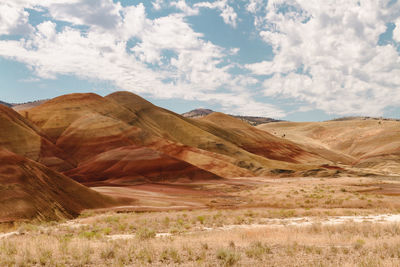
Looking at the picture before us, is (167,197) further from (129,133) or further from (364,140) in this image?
(364,140)

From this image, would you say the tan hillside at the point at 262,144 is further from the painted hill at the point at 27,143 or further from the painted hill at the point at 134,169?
the painted hill at the point at 27,143

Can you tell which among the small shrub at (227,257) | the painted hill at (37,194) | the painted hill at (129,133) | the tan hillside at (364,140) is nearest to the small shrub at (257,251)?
the small shrub at (227,257)

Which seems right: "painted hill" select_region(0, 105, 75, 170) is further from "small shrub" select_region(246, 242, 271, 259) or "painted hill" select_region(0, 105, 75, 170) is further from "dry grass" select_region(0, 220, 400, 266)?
"small shrub" select_region(246, 242, 271, 259)

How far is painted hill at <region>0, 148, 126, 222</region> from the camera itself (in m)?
23.5

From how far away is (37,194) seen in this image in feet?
86.1

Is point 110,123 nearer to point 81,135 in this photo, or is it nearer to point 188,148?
point 81,135

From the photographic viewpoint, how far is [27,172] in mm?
28234

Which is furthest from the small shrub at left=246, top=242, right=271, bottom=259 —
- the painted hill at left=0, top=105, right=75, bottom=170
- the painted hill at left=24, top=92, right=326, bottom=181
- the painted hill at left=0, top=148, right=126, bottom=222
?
the painted hill at left=0, top=105, right=75, bottom=170

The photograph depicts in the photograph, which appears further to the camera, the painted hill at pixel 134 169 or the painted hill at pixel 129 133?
the painted hill at pixel 129 133

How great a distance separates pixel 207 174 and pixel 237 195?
1630 cm

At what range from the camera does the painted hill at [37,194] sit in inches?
926

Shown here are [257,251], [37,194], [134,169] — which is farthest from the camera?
[134,169]

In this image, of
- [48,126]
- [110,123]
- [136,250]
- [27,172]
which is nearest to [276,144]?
[110,123]

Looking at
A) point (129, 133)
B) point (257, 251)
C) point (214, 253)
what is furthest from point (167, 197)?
point (129, 133)
